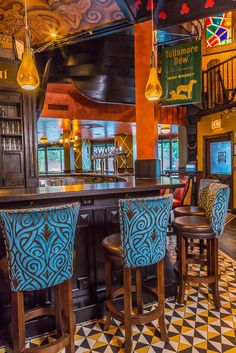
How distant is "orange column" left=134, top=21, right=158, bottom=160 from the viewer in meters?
3.25

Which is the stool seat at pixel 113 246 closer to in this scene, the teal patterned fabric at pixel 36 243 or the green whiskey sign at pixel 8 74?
the teal patterned fabric at pixel 36 243

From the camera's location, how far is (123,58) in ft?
17.1

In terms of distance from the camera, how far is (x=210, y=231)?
94.3 inches

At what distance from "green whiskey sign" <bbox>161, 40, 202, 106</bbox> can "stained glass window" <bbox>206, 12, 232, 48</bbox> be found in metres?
6.17

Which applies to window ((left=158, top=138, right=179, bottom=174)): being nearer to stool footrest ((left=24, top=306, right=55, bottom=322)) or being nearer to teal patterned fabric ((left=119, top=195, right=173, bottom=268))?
teal patterned fabric ((left=119, top=195, right=173, bottom=268))

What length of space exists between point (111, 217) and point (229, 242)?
9.62ft

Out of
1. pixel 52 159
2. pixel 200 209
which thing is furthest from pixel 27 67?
pixel 52 159

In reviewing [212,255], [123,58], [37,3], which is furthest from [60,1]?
[212,255]

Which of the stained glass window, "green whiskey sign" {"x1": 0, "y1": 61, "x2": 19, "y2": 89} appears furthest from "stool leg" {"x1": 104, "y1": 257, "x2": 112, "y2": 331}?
the stained glass window

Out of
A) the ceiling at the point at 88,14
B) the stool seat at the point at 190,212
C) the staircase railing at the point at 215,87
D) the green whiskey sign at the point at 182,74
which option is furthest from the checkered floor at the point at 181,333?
the staircase railing at the point at 215,87

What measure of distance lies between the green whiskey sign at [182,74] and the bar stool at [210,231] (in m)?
1.73

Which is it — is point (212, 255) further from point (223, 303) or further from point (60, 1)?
point (60, 1)

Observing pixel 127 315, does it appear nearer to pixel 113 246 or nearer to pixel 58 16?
pixel 113 246

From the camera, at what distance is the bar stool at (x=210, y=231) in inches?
94.0
